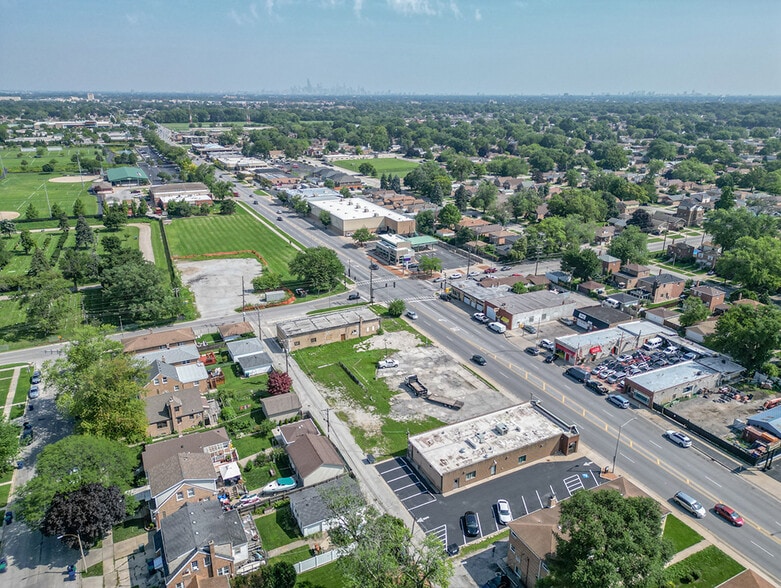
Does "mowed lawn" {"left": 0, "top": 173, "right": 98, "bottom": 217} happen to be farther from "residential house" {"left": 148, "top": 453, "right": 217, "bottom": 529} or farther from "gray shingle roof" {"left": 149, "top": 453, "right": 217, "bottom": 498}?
"residential house" {"left": 148, "top": 453, "right": 217, "bottom": 529}

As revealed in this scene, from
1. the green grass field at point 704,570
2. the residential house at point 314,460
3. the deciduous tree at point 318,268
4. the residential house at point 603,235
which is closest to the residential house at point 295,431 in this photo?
the residential house at point 314,460

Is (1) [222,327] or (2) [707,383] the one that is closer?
(2) [707,383]

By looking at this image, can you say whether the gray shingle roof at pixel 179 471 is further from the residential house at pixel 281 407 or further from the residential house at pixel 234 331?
the residential house at pixel 234 331

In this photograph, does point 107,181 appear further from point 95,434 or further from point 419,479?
point 419,479

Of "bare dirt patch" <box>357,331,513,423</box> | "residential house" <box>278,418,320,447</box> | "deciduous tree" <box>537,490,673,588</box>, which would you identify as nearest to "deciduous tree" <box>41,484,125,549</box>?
"residential house" <box>278,418,320,447</box>

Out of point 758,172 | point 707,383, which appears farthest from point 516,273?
point 758,172

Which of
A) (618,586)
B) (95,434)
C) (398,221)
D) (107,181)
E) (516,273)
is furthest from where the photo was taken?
(107,181)
